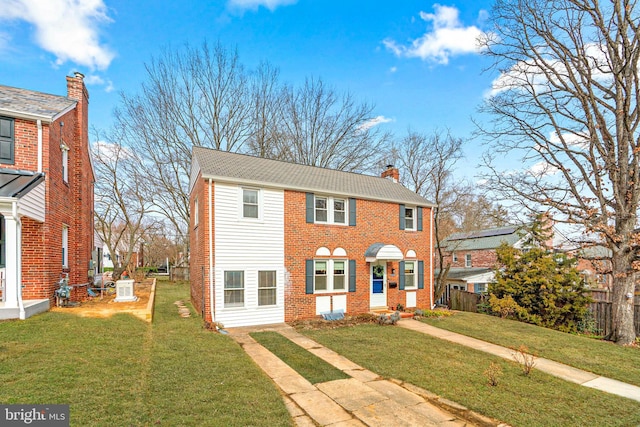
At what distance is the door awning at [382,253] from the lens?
1312cm

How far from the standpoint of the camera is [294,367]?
22.6ft

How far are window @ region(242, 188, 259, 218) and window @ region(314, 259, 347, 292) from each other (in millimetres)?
3360

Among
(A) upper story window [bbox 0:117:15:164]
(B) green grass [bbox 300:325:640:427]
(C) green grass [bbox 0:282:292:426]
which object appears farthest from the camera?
(A) upper story window [bbox 0:117:15:164]

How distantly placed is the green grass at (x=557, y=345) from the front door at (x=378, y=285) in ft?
7.33

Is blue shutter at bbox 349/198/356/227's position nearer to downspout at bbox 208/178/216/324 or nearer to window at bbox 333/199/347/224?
window at bbox 333/199/347/224

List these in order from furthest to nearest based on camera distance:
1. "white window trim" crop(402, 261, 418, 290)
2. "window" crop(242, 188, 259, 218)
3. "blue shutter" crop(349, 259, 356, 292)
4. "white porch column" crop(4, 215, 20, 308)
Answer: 1. "white window trim" crop(402, 261, 418, 290)
2. "blue shutter" crop(349, 259, 356, 292)
3. "window" crop(242, 188, 259, 218)
4. "white porch column" crop(4, 215, 20, 308)

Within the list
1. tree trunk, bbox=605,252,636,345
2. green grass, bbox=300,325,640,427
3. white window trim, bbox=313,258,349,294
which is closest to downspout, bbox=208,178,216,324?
green grass, bbox=300,325,640,427

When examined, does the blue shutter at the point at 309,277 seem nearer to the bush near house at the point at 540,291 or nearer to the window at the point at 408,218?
the window at the point at 408,218

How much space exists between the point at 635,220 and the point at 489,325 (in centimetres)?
656

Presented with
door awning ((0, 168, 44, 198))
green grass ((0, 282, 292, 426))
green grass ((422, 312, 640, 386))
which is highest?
door awning ((0, 168, 44, 198))

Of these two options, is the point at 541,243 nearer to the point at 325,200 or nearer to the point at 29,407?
the point at 325,200

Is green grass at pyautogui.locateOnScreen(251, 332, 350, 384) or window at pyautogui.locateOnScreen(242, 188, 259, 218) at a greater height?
window at pyautogui.locateOnScreen(242, 188, 259, 218)

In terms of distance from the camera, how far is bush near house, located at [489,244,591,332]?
13227mm

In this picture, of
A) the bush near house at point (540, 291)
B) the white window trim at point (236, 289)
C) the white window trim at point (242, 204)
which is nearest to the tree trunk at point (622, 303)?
the bush near house at point (540, 291)
